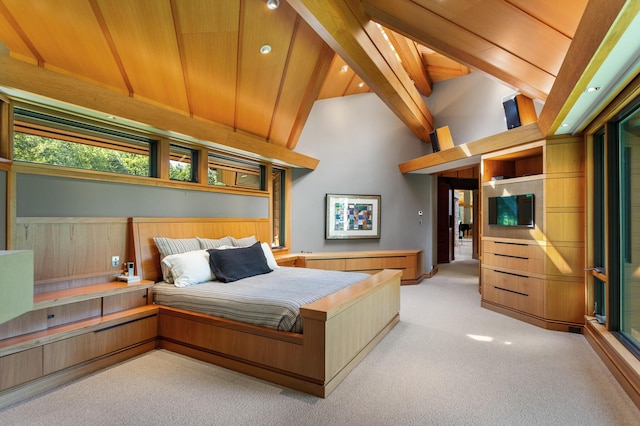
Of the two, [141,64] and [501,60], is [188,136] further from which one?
[501,60]

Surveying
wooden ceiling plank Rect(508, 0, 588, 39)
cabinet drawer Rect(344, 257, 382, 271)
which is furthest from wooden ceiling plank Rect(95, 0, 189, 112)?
cabinet drawer Rect(344, 257, 382, 271)

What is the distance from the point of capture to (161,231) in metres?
3.68

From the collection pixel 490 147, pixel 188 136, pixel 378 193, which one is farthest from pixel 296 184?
pixel 490 147

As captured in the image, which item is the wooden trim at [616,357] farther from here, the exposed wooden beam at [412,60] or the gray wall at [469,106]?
the exposed wooden beam at [412,60]

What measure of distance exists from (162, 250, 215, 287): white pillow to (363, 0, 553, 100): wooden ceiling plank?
3124 millimetres

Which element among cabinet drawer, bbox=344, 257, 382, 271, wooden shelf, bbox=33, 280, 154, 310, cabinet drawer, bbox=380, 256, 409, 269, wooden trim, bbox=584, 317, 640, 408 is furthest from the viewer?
cabinet drawer, bbox=380, 256, 409, 269

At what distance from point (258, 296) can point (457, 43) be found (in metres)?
3.18

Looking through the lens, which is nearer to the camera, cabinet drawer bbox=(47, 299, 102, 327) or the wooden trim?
the wooden trim

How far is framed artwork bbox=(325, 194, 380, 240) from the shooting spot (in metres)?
6.27

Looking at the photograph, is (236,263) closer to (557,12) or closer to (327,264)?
(327,264)

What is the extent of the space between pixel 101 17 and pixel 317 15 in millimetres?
1789

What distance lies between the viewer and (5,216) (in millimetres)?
2518

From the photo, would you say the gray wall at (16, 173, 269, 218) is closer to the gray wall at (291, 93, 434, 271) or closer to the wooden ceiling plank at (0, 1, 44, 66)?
the wooden ceiling plank at (0, 1, 44, 66)

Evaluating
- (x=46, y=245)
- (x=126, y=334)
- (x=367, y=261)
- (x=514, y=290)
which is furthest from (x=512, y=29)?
(x=46, y=245)
